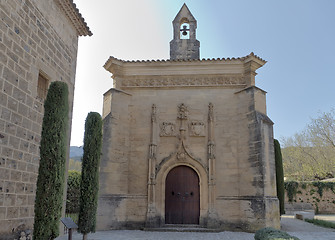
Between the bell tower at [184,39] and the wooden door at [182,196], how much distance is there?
5.67m

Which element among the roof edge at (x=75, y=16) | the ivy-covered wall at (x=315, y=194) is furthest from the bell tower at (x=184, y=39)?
the ivy-covered wall at (x=315, y=194)

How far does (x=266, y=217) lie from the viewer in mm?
10156

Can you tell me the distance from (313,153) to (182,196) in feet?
72.0

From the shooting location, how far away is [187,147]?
1166cm

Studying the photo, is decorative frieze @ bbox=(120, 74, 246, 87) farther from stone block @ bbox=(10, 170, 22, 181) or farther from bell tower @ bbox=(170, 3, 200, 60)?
stone block @ bbox=(10, 170, 22, 181)

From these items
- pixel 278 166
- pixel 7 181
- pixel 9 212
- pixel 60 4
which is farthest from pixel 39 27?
pixel 278 166

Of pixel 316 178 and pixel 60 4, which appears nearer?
pixel 60 4

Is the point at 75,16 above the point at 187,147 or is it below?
above

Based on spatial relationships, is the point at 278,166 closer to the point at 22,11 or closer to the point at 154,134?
the point at 154,134

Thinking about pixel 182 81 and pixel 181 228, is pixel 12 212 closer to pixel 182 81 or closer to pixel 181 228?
pixel 181 228

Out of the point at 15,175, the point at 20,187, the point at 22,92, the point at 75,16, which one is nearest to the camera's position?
the point at 15,175

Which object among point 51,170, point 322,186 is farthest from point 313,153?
point 51,170

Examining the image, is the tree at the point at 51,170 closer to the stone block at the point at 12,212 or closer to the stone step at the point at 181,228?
the stone block at the point at 12,212

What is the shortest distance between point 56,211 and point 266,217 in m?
7.30
